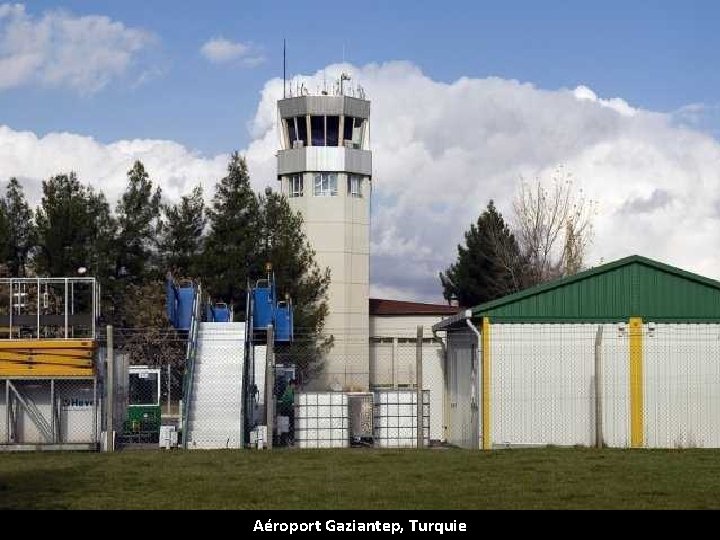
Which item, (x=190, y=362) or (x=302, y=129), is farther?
(x=302, y=129)

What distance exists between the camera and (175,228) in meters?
65.2

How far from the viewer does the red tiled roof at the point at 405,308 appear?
250 ft

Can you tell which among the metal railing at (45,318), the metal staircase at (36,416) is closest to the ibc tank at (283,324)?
the metal railing at (45,318)

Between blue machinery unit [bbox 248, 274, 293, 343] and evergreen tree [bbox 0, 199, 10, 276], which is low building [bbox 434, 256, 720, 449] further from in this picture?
evergreen tree [bbox 0, 199, 10, 276]

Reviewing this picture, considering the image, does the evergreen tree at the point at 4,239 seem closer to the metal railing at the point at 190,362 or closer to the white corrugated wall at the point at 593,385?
the metal railing at the point at 190,362

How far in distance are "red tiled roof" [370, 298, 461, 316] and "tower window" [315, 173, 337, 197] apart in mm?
9860

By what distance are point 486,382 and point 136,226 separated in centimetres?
4088

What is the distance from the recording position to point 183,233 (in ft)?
213

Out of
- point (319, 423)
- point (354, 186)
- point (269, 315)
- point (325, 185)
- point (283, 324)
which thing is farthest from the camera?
point (354, 186)

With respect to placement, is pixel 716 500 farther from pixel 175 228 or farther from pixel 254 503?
pixel 175 228

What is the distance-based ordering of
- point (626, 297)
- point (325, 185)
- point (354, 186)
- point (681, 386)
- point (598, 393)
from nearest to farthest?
point (598, 393) → point (681, 386) → point (626, 297) → point (325, 185) → point (354, 186)

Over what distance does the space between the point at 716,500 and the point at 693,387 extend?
35.8ft

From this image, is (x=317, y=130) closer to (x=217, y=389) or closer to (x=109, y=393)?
(x=217, y=389)

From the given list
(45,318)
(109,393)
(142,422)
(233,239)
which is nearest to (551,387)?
(109,393)
